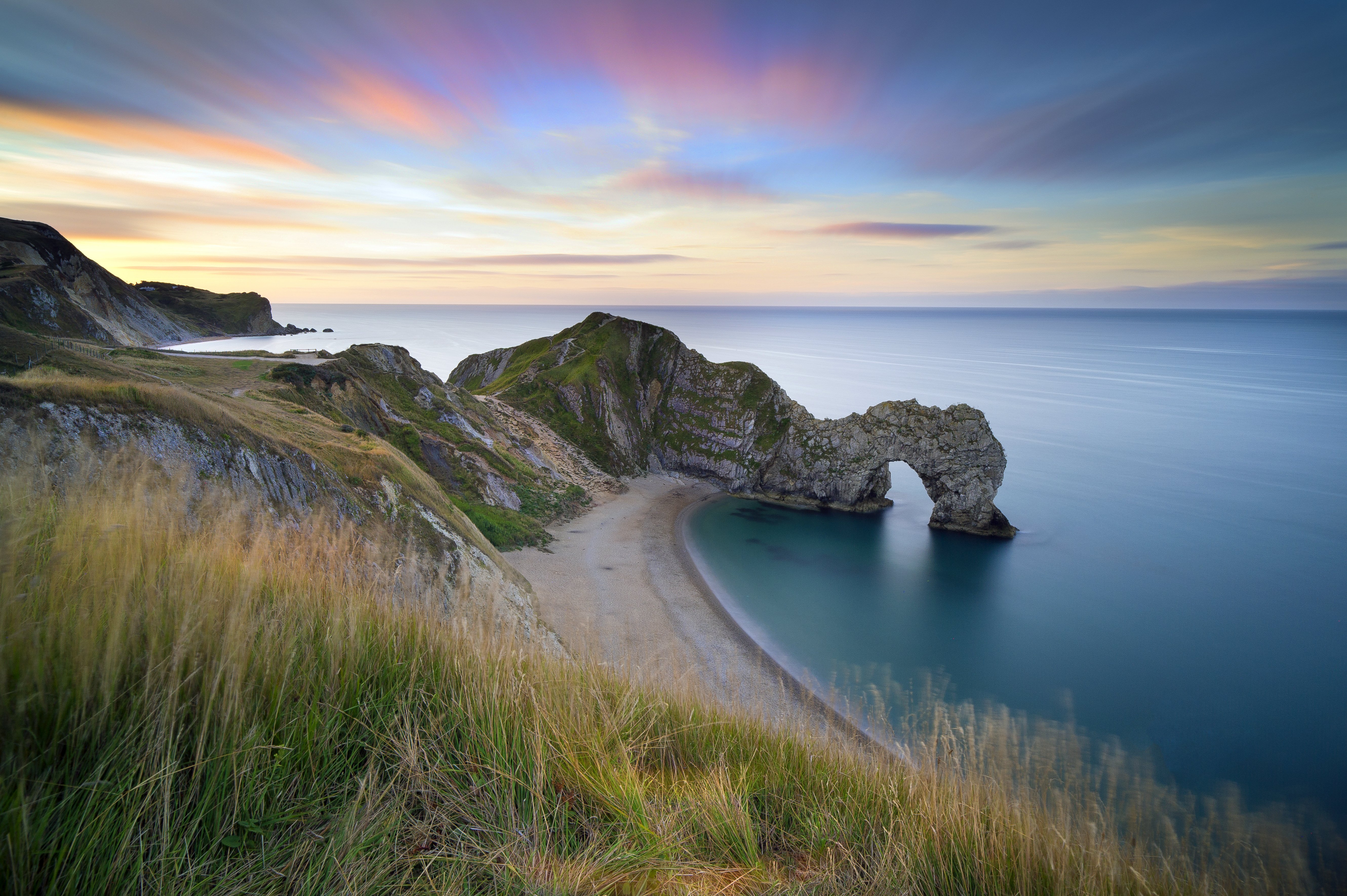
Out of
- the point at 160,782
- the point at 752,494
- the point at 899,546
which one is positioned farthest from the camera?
the point at 752,494

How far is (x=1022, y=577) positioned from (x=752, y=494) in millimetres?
20870

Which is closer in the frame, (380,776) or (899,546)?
(380,776)

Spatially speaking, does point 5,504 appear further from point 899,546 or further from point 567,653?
point 899,546

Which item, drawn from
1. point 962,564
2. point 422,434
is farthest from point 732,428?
point 422,434

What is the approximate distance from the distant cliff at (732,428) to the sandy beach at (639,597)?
36.8 feet

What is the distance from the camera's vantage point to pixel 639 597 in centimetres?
2819

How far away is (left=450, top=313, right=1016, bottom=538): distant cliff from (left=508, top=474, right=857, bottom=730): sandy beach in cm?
1122

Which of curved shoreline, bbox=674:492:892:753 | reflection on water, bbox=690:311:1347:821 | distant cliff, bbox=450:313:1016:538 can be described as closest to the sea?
reflection on water, bbox=690:311:1347:821

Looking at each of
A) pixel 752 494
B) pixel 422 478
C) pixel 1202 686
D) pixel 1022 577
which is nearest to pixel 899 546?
pixel 1022 577


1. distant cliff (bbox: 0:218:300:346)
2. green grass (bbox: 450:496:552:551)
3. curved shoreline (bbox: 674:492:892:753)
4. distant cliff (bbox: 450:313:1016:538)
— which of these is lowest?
curved shoreline (bbox: 674:492:892:753)

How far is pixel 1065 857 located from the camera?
115 inches

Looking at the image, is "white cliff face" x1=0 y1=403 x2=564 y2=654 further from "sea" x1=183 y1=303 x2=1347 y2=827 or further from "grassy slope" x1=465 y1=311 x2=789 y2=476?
"grassy slope" x1=465 y1=311 x2=789 y2=476

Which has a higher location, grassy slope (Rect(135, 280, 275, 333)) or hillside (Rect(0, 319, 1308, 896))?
grassy slope (Rect(135, 280, 275, 333))

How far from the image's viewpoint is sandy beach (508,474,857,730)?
22125 mm
